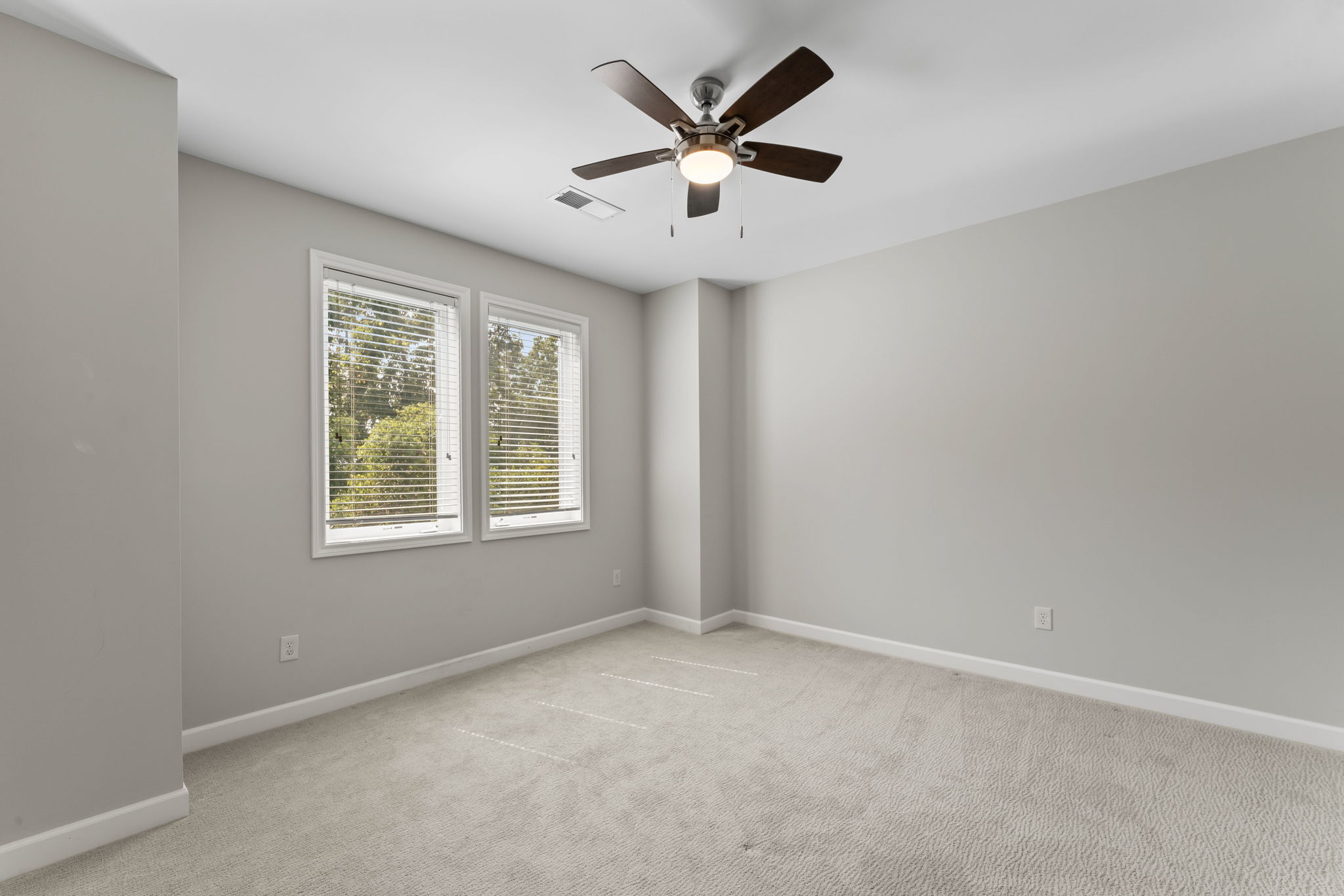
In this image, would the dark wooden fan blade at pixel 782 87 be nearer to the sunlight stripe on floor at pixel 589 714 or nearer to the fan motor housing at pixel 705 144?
the fan motor housing at pixel 705 144

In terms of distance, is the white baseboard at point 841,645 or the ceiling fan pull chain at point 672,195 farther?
the ceiling fan pull chain at point 672,195

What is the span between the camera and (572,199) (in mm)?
3107

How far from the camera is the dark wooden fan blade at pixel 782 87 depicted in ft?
5.64

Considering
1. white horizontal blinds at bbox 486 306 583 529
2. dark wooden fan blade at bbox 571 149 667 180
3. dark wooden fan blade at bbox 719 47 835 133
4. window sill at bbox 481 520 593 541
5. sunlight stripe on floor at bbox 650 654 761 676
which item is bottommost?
sunlight stripe on floor at bbox 650 654 761 676

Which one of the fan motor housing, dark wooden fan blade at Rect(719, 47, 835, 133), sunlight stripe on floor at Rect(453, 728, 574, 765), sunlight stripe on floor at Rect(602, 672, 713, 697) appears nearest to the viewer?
dark wooden fan blade at Rect(719, 47, 835, 133)

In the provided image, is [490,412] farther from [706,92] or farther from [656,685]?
[706,92]

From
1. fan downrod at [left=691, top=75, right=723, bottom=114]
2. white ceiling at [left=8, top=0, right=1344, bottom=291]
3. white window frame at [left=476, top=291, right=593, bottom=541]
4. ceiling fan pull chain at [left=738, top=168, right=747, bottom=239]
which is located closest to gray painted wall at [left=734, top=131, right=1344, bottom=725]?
white ceiling at [left=8, top=0, right=1344, bottom=291]

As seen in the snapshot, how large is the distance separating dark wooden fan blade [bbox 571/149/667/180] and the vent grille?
81 centimetres

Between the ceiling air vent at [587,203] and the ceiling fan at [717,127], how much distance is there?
81cm

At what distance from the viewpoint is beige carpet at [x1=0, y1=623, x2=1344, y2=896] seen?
1.81 m

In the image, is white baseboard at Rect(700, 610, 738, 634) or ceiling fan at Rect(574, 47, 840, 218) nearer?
ceiling fan at Rect(574, 47, 840, 218)

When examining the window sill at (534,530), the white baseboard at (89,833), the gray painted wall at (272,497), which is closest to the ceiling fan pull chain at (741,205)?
the gray painted wall at (272,497)

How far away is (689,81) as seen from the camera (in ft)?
7.25

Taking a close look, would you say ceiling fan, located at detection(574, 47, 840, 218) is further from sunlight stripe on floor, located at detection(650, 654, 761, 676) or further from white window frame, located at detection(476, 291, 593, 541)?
sunlight stripe on floor, located at detection(650, 654, 761, 676)
